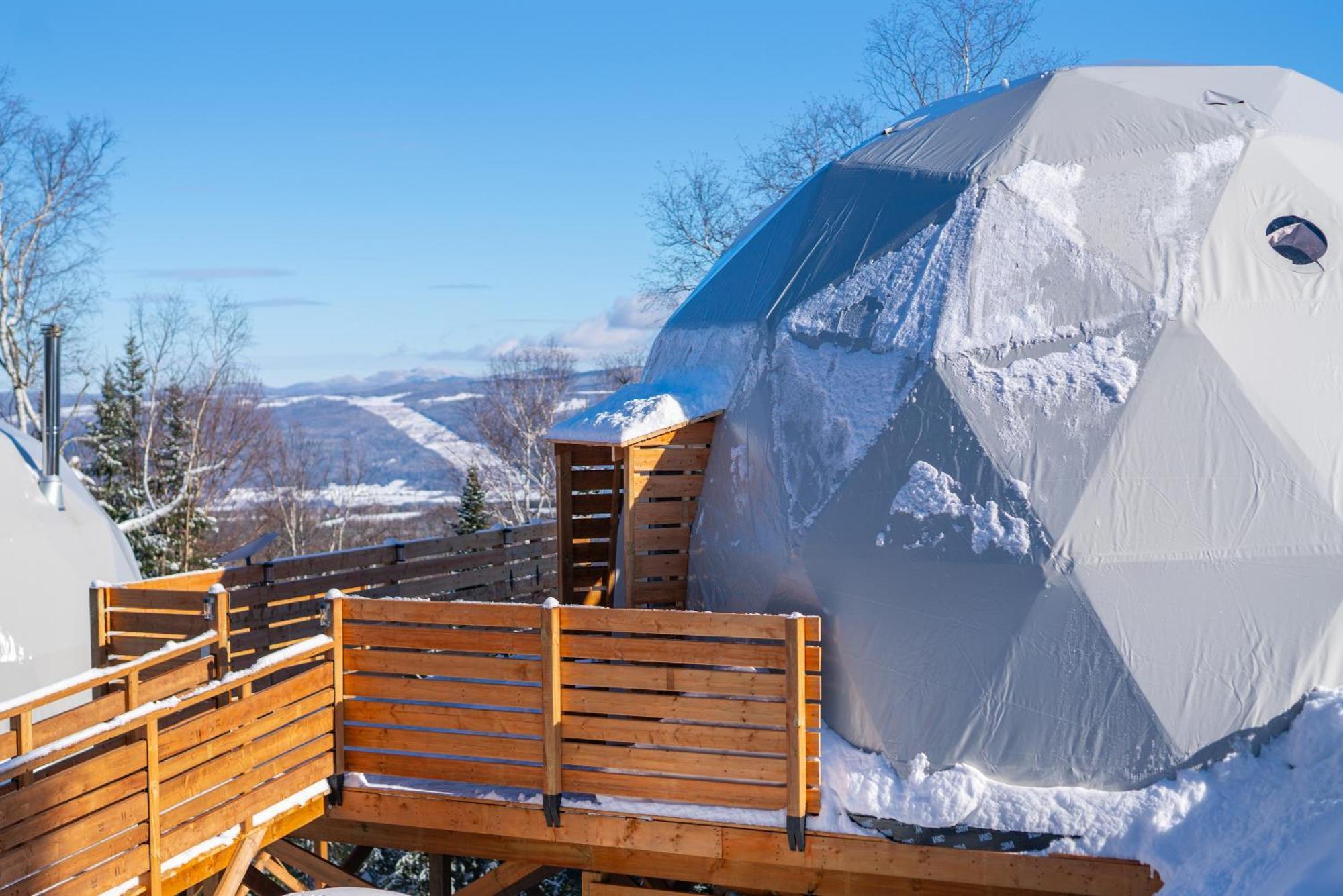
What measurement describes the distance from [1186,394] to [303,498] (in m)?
34.2

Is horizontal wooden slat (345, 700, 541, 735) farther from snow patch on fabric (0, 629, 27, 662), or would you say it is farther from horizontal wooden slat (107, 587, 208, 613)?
snow patch on fabric (0, 629, 27, 662)

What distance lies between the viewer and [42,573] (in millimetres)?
11539

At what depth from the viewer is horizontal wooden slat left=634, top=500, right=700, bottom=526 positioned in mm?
8672

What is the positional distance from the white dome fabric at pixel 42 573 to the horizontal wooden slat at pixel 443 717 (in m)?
5.58

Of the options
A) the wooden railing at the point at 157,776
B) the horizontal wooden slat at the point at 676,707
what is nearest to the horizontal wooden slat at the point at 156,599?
the wooden railing at the point at 157,776

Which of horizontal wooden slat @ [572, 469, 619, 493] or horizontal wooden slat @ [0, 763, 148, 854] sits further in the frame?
horizontal wooden slat @ [572, 469, 619, 493]

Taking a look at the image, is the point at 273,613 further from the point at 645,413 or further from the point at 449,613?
the point at 645,413

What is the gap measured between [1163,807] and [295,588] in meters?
7.62

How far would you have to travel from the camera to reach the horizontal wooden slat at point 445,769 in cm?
693

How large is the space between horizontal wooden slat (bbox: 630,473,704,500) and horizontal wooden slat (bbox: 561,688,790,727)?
2.17 m

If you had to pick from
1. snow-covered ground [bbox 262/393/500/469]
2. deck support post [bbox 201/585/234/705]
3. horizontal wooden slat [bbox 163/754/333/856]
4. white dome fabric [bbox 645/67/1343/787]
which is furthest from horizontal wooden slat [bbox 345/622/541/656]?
snow-covered ground [bbox 262/393/500/469]

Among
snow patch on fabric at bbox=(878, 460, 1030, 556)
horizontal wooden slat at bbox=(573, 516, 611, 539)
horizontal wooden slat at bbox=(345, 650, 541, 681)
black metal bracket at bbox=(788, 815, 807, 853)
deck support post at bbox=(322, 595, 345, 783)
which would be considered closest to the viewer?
black metal bracket at bbox=(788, 815, 807, 853)

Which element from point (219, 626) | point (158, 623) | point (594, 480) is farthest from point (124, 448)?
point (219, 626)

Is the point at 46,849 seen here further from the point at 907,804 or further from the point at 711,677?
the point at 907,804
